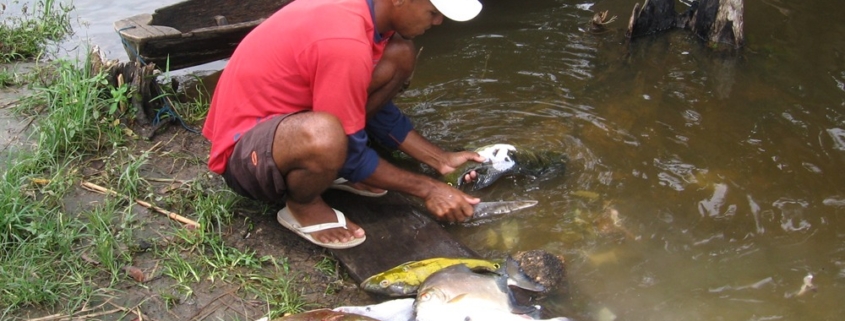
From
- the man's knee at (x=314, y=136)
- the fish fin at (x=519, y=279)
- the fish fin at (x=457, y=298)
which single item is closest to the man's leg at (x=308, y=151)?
the man's knee at (x=314, y=136)

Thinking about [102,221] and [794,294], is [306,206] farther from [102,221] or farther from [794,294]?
[794,294]

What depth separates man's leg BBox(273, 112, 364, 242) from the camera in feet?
9.26

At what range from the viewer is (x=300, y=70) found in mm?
2918

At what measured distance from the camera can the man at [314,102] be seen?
2832 mm

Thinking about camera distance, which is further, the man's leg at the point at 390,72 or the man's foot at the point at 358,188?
the man's foot at the point at 358,188

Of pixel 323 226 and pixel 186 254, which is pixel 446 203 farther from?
pixel 186 254

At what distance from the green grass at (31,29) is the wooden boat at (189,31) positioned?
3.36ft

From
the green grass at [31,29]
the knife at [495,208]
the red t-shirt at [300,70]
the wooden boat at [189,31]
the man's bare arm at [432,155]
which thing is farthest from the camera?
the green grass at [31,29]

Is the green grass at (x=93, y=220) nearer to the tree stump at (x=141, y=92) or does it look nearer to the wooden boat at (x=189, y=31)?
the tree stump at (x=141, y=92)

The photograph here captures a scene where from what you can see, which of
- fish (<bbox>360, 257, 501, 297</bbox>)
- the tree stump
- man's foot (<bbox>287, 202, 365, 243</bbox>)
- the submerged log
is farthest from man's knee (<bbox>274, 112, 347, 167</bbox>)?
the submerged log

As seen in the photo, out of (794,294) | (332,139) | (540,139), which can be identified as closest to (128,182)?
(332,139)

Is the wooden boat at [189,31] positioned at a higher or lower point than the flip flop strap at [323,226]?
higher

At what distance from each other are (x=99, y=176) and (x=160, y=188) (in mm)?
330

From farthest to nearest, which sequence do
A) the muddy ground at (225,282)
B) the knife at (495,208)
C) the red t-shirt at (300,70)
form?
the knife at (495,208) → the muddy ground at (225,282) → the red t-shirt at (300,70)
